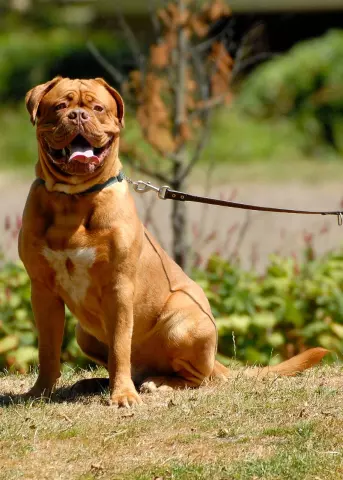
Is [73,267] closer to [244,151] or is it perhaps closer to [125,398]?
[125,398]

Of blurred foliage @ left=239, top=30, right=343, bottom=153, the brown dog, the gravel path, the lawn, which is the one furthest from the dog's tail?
blurred foliage @ left=239, top=30, right=343, bottom=153

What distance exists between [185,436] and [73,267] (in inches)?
40.7

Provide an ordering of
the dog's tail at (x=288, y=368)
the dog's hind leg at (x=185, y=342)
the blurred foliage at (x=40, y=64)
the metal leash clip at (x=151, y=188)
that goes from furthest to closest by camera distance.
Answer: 1. the blurred foliage at (x=40, y=64)
2. the dog's tail at (x=288, y=368)
3. the metal leash clip at (x=151, y=188)
4. the dog's hind leg at (x=185, y=342)

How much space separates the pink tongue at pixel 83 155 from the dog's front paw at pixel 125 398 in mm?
1161

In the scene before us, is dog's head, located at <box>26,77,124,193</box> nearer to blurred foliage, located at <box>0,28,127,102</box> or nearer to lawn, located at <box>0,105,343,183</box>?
lawn, located at <box>0,105,343,183</box>

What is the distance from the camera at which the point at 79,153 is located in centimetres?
487

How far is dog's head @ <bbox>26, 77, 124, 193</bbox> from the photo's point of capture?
4.83 meters

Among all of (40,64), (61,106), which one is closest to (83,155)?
(61,106)

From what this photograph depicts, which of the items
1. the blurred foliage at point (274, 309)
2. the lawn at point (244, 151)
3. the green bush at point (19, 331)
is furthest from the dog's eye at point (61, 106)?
the lawn at point (244, 151)

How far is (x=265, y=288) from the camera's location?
7.53m

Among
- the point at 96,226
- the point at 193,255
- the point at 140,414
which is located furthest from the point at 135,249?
the point at 193,255

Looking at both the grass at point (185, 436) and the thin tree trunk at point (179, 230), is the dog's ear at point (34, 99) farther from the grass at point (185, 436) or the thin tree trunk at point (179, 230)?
the thin tree trunk at point (179, 230)

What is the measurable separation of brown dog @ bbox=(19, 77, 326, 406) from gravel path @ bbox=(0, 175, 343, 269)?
3.41 metres

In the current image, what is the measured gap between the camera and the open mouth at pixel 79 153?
191 inches
